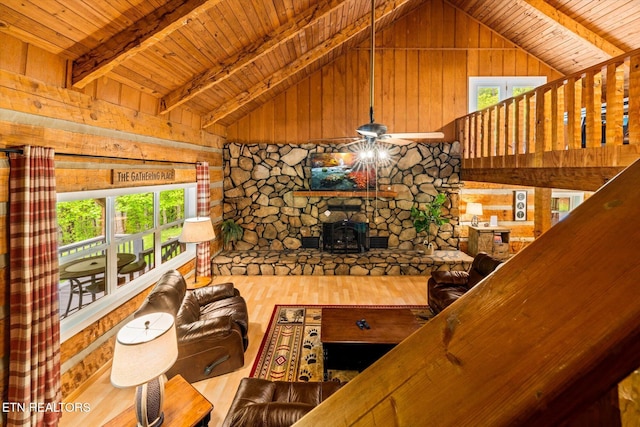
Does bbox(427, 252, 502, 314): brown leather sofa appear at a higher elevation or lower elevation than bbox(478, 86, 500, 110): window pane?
lower

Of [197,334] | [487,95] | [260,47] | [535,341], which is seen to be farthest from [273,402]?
[487,95]

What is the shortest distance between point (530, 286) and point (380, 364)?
0.22 m

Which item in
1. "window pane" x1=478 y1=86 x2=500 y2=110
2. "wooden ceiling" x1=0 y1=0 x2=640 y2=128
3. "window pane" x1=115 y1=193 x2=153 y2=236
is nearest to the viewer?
"wooden ceiling" x1=0 y1=0 x2=640 y2=128

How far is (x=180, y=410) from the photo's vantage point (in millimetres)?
2236

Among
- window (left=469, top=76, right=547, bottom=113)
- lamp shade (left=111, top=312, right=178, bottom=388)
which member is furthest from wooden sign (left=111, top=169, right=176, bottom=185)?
window (left=469, top=76, right=547, bottom=113)

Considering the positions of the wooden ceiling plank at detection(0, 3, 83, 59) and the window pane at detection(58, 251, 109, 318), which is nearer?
the wooden ceiling plank at detection(0, 3, 83, 59)

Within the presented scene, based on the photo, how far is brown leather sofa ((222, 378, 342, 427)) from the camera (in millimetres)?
1991

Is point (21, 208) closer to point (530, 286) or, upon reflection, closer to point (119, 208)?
point (119, 208)

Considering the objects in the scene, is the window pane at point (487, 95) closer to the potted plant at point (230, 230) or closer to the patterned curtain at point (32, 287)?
the potted plant at point (230, 230)

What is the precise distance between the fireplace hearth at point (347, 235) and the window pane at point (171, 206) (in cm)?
294

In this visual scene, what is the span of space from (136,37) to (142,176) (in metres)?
1.77

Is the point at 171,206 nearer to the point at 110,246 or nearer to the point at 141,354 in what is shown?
the point at 110,246

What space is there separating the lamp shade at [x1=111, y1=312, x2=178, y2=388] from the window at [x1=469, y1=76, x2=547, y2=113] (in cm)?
757

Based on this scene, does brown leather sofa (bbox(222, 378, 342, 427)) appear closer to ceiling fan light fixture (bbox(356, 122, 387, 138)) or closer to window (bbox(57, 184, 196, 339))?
window (bbox(57, 184, 196, 339))
